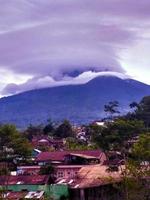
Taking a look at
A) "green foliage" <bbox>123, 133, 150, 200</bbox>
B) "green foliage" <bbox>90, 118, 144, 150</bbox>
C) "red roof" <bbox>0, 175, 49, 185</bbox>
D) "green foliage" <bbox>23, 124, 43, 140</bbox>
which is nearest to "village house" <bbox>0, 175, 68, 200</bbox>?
"red roof" <bbox>0, 175, 49, 185</bbox>

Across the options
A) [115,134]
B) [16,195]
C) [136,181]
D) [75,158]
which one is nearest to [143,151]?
[136,181]

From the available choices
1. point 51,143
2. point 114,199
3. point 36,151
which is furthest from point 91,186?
point 51,143

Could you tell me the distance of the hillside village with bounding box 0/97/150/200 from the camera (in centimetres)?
2880

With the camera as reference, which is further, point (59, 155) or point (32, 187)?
point (59, 155)

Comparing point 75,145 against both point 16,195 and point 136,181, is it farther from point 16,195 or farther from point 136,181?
point 136,181

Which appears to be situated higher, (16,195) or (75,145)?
(75,145)

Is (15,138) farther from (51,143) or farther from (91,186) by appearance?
(91,186)

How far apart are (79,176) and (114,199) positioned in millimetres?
7570

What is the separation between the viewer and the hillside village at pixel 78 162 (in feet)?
94.5

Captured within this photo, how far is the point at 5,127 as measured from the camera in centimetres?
5116

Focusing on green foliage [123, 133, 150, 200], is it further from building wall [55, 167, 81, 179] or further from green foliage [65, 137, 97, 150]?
green foliage [65, 137, 97, 150]

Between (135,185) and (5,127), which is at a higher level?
(5,127)

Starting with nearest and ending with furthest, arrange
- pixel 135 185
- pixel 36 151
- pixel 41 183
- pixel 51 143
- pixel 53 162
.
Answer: pixel 135 185 < pixel 41 183 < pixel 53 162 < pixel 36 151 < pixel 51 143

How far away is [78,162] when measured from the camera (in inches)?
1865
